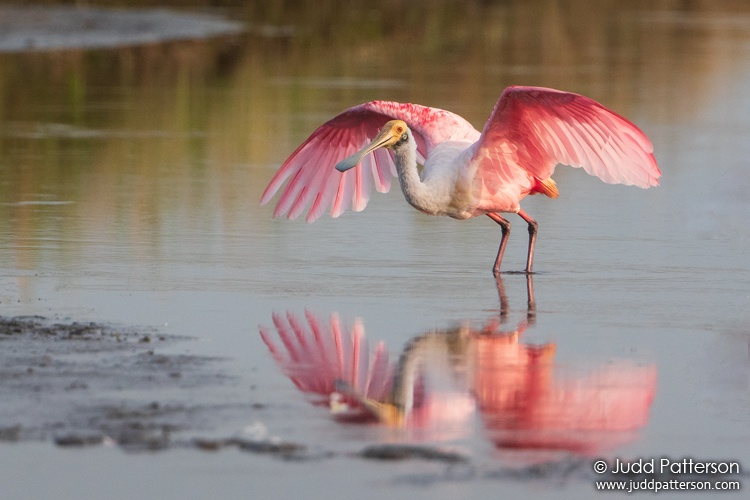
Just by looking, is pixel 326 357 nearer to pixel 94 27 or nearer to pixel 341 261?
pixel 341 261

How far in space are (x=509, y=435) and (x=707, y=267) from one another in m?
4.14

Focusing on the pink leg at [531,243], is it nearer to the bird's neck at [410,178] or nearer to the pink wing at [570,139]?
the pink wing at [570,139]

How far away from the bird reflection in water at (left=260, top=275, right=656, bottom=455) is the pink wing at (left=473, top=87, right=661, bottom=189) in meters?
2.05

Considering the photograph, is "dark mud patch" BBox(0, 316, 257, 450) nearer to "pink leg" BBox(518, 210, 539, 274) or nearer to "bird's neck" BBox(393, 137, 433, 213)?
"bird's neck" BBox(393, 137, 433, 213)

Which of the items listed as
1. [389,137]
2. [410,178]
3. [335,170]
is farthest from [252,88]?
[410,178]

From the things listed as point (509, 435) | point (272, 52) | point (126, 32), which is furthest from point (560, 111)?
point (126, 32)

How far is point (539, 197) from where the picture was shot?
43.5 feet

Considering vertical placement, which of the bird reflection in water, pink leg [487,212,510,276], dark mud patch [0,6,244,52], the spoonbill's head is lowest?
the bird reflection in water

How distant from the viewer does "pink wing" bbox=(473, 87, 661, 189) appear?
9.95 metres

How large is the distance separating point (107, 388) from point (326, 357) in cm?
117

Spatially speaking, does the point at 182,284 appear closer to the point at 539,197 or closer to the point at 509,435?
the point at 509,435

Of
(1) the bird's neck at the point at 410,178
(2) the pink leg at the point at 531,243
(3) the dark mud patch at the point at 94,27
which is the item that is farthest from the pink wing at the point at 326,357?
(3) the dark mud patch at the point at 94,27

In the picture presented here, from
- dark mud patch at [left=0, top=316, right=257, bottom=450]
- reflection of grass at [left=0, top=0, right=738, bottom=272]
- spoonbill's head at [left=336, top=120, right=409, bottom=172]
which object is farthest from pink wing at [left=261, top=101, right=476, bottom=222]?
dark mud patch at [left=0, top=316, right=257, bottom=450]

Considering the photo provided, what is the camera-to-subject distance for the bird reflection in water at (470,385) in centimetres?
627
